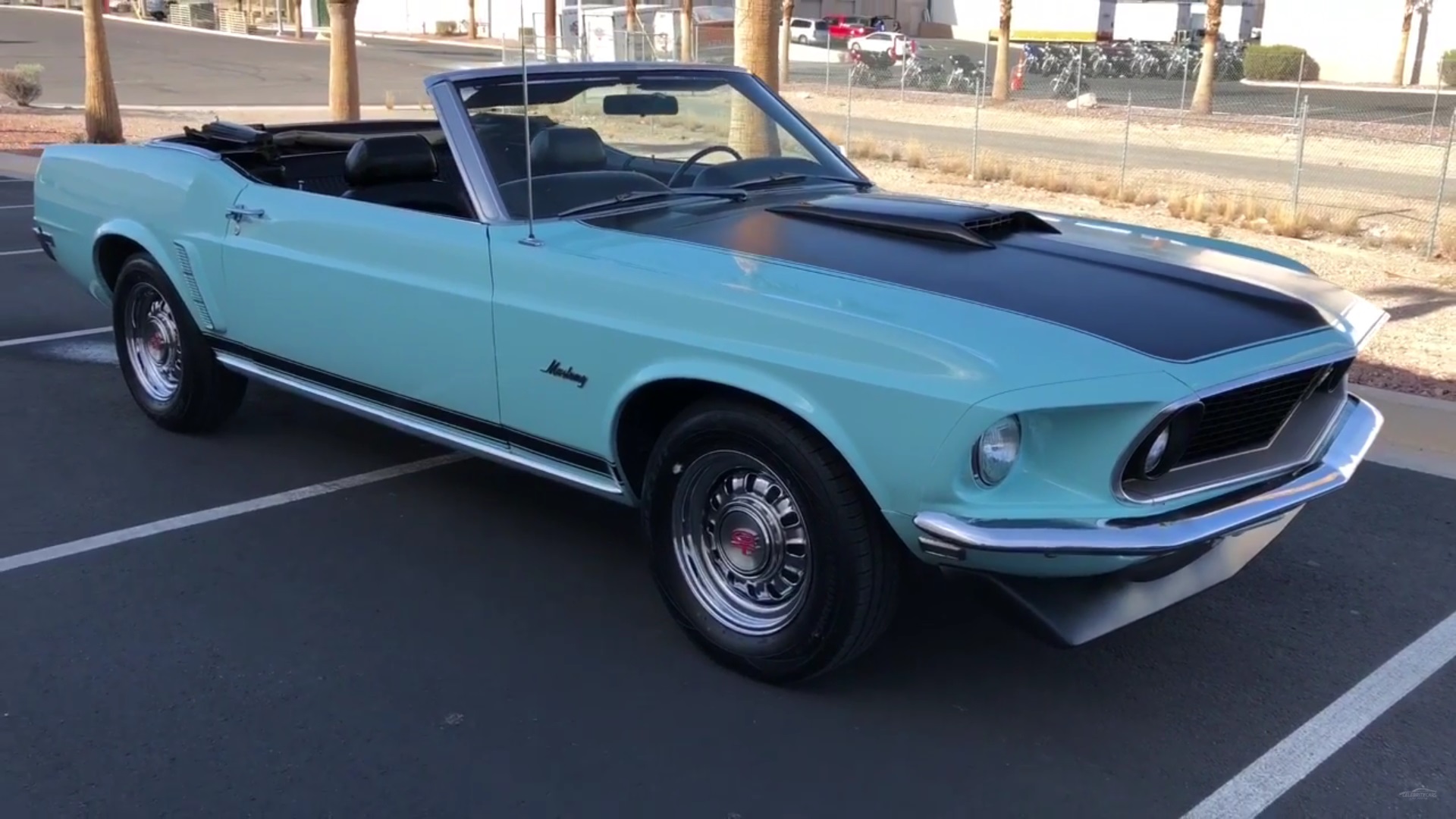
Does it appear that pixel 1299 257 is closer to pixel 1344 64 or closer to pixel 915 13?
pixel 1344 64

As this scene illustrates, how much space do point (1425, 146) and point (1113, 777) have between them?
23.7 m

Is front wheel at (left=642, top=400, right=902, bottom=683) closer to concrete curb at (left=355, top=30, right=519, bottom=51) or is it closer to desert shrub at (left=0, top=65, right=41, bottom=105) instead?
desert shrub at (left=0, top=65, right=41, bottom=105)

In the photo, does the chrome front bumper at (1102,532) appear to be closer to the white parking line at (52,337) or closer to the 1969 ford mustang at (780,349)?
the 1969 ford mustang at (780,349)

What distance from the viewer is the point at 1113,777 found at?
3570mm

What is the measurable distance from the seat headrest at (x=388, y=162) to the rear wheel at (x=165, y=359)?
1.41 meters

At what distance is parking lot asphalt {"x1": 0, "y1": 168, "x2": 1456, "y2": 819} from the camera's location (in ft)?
11.4

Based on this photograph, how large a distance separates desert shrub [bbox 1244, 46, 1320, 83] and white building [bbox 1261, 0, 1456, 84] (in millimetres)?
2224

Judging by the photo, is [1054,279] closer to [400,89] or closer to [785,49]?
[785,49]

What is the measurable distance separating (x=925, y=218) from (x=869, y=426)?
1.29m

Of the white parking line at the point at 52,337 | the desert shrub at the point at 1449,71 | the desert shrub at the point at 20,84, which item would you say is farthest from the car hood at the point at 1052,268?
the desert shrub at the point at 1449,71

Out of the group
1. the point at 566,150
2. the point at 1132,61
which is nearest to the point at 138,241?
the point at 566,150

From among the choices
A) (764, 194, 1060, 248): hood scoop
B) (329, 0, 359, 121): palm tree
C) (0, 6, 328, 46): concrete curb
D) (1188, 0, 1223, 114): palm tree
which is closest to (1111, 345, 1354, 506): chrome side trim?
(764, 194, 1060, 248): hood scoop

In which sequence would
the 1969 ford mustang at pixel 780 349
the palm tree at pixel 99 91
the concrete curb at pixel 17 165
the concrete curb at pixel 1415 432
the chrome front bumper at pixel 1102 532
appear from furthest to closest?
the palm tree at pixel 99 91
the concrete curb at pixel 17 165
the concrete curb at pixel 1415 432
the 1969 ford mustang at pixel 780 349
the chrome front bumper at pixel 1102 532

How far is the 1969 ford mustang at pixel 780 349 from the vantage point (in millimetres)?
3404
